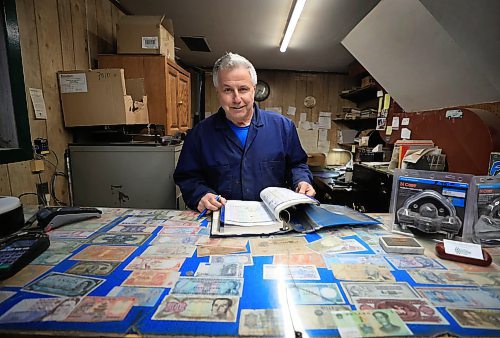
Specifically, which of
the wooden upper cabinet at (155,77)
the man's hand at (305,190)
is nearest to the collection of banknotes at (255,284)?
the man's hand at (305,190)

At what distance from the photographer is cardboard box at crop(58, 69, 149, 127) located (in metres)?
1.79

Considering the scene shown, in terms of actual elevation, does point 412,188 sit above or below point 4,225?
above

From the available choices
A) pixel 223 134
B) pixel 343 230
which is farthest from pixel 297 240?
pixel 223 134

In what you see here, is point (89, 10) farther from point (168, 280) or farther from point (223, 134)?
point (168, 280)

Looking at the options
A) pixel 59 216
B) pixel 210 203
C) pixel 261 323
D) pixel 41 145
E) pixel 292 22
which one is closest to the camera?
pixel 261 323

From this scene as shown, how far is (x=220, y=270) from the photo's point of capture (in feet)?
2.11

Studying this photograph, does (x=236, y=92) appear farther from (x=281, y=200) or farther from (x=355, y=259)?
(x=355, y=259)

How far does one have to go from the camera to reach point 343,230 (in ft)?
2.94

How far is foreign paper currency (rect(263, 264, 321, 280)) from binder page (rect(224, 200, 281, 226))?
0.82 feet

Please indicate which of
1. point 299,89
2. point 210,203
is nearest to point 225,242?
point 210,203

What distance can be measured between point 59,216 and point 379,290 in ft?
3.23

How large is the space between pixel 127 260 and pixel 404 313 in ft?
2.05

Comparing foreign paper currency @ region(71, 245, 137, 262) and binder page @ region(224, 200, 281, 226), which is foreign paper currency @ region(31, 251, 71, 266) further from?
binder page @ region(224, 200, 281, 226)

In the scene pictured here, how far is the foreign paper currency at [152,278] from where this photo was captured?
1.90 ft
